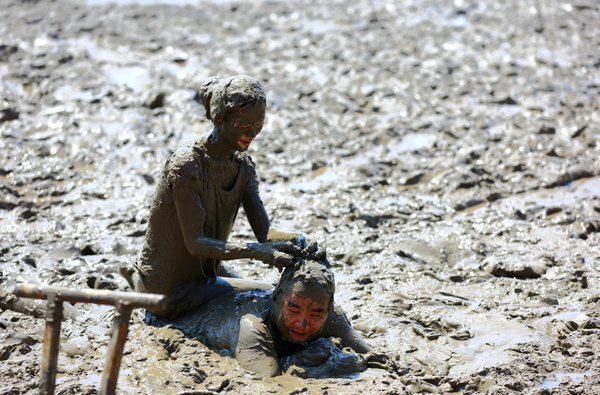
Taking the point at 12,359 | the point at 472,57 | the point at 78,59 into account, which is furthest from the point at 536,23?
the point at 12,359

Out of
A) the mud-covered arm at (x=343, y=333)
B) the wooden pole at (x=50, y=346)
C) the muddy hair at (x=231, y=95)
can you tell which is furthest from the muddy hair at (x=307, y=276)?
the wooden pole at (x=50, y=346)

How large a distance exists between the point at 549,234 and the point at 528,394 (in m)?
2.56

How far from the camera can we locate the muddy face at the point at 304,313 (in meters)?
3.76

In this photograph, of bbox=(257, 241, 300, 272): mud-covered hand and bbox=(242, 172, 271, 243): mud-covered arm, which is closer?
bbox=(257, 241, 300, 272): mud-covered hand

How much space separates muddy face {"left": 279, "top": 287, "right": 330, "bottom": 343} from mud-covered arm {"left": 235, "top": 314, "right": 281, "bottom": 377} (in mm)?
126

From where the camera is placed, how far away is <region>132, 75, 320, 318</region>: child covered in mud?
390 cm

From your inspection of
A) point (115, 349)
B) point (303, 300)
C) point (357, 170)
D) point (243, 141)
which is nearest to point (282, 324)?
point (303, 300)

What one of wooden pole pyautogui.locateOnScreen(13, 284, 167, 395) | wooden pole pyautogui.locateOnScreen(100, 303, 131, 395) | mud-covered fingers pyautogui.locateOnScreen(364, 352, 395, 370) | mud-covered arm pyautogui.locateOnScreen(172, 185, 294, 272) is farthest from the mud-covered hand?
wooden pole pyautogui.locateOnScreen(100, 303, 131, 395)

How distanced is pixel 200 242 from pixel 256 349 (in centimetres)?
68

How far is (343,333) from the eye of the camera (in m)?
4.09

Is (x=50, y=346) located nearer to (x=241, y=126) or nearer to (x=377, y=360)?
(x=241, y=126)

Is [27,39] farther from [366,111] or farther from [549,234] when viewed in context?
[549,234]

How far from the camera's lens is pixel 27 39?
9.76 m

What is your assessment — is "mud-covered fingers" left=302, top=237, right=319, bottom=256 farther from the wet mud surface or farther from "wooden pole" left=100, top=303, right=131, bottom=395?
"wooden pole" left=100, top=303, right=131, bottom=395
